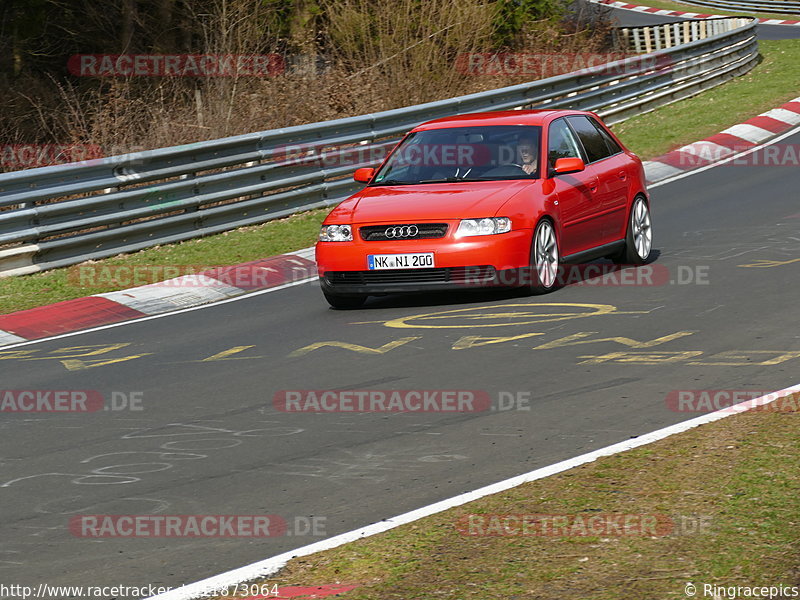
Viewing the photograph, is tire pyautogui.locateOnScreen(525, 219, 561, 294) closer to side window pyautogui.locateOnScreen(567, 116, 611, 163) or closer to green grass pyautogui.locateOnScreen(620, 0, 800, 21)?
side window pyautogui.locateOnScreen(567, 116, 611, 163)

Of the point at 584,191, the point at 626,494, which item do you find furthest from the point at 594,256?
the point at 626,494

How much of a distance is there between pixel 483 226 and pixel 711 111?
13476mm

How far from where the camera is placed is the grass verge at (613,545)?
438 centimetres

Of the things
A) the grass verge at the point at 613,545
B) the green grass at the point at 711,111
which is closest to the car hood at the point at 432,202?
the grass verge at the point at 613,545

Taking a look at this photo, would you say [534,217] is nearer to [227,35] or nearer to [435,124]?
[435,124]

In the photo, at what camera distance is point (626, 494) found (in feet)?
17.6

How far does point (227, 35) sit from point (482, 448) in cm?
1893

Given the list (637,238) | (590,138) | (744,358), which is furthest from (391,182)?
(744,358)

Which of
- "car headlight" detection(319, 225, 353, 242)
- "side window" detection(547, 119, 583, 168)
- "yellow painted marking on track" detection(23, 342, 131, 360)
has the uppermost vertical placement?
"side window" detection(547, 119, 583, 168)

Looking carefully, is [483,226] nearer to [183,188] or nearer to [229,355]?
[229,355]

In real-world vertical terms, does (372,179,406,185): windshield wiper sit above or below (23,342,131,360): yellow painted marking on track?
above

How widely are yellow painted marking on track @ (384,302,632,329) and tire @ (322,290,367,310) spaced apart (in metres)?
0.80

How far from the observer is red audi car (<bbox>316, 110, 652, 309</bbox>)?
35.6ft

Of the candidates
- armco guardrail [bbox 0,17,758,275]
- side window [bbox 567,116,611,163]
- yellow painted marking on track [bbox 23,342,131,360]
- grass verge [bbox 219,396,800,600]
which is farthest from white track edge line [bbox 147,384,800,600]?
armco guardrail [bbox 0,17,758,275]
